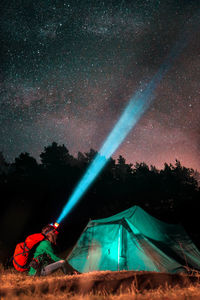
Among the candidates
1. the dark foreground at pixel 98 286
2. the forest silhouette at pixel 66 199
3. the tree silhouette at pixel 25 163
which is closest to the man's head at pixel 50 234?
the dark foreground at pixel 98 286

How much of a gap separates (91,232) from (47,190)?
15581mm

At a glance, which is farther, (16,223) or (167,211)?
(167,211)

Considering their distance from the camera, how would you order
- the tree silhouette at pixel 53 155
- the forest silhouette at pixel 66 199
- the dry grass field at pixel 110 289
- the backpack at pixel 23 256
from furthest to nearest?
the tree silhouette at pixel 53 155 → the forest silhouette at pixel 66 199 → the backpack at pixel 23 256 → the dry grass field at pixel 110 289

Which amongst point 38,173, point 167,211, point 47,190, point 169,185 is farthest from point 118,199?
point 169,185

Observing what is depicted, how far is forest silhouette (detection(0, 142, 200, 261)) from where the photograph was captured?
1802 cm

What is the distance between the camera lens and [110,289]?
397 cm

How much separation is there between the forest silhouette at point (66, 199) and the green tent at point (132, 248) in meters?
8.75

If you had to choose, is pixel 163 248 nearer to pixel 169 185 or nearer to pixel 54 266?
pixel 54 266

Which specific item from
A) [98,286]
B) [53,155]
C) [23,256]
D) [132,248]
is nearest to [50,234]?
[23,256]

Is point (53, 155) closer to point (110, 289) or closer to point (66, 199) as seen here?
point (66, 199)

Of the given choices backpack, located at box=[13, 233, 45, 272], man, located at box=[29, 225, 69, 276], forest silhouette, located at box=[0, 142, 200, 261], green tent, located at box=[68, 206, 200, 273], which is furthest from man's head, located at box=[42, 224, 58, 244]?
forest silhouette, located at box=[0, 142, 200, 261]

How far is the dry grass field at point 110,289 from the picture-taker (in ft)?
10.6

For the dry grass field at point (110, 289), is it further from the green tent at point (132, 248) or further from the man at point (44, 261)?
the green tent at point (132, 248)

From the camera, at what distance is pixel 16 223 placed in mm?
17938
